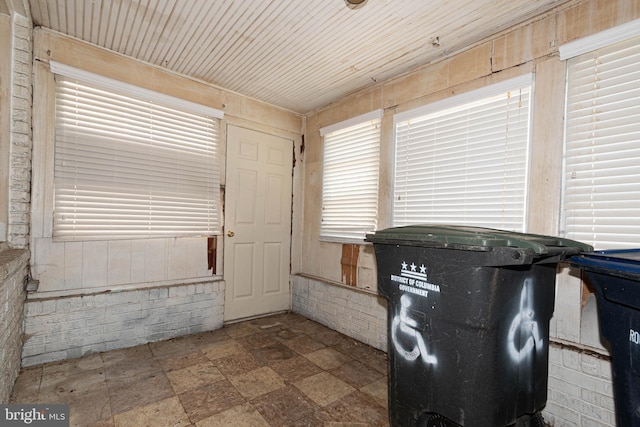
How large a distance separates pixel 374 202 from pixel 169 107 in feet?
8.00

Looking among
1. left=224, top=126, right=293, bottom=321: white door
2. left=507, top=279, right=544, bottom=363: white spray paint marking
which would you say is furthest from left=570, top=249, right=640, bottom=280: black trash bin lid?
left=224, top=126, right=293, bottom=321: white door

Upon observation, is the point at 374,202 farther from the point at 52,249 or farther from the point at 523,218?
the point at 52,249

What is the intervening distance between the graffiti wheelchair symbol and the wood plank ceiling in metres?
2.02

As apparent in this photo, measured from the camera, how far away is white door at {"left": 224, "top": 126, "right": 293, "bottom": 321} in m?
3.58

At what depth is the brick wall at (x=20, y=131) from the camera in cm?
226

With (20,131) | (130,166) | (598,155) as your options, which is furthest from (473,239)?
(20,131)

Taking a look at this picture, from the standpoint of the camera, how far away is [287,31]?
2.36 metres

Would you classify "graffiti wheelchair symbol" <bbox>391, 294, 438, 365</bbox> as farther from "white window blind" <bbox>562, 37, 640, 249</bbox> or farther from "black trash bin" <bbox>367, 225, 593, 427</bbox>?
"white window blind" <bbox>562, 37, 640, 249</bbox>

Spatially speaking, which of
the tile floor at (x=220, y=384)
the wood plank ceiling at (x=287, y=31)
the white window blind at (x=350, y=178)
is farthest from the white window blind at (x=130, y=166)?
the white window blind at (x=350, y=178)

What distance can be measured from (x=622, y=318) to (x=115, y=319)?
365 cm

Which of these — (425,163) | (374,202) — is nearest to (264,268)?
(374,202)

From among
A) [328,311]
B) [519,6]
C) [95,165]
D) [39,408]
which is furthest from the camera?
[328,311]

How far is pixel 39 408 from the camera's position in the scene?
1.85 meters

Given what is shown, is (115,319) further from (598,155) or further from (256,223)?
Answer: (598,155)
